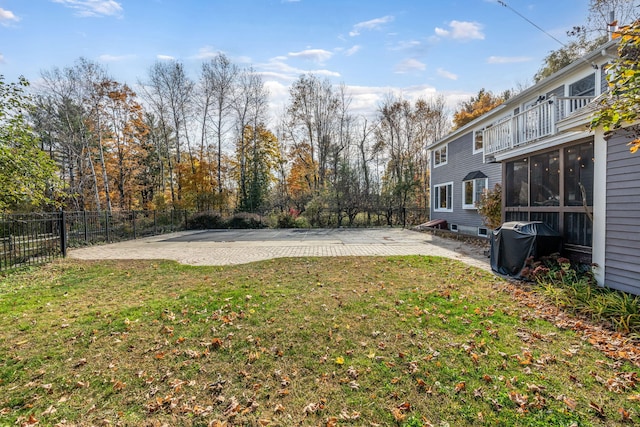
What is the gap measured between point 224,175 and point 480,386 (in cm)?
2516

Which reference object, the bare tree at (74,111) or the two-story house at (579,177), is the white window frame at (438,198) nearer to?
the two-story house at (579,177)

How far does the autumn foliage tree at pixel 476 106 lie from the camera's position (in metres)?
24.4

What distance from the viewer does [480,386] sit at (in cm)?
262

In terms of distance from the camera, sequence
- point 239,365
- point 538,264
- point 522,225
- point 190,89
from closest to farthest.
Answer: point 239,365
point 538,264
point 522,225
point 190,89

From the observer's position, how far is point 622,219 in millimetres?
4832

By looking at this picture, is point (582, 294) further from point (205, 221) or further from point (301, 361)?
point (205, 221)

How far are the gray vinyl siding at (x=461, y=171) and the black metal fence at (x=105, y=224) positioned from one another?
172 inches

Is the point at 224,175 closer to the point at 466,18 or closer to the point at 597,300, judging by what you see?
the point at 466,18

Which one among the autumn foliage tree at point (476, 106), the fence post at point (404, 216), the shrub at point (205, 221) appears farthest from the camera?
the autumn foliage tree at point (476, 106)

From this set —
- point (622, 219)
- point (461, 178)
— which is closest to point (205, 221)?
point (461, 178)

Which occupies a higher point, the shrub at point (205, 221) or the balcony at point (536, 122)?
the balcony at point (536, 122)

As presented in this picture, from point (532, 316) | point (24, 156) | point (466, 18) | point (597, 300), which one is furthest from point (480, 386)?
point (466, 18)

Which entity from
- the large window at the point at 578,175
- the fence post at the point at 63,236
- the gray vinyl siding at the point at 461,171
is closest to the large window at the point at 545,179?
the large window at the point at 578,175

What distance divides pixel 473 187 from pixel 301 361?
13.2 meters
